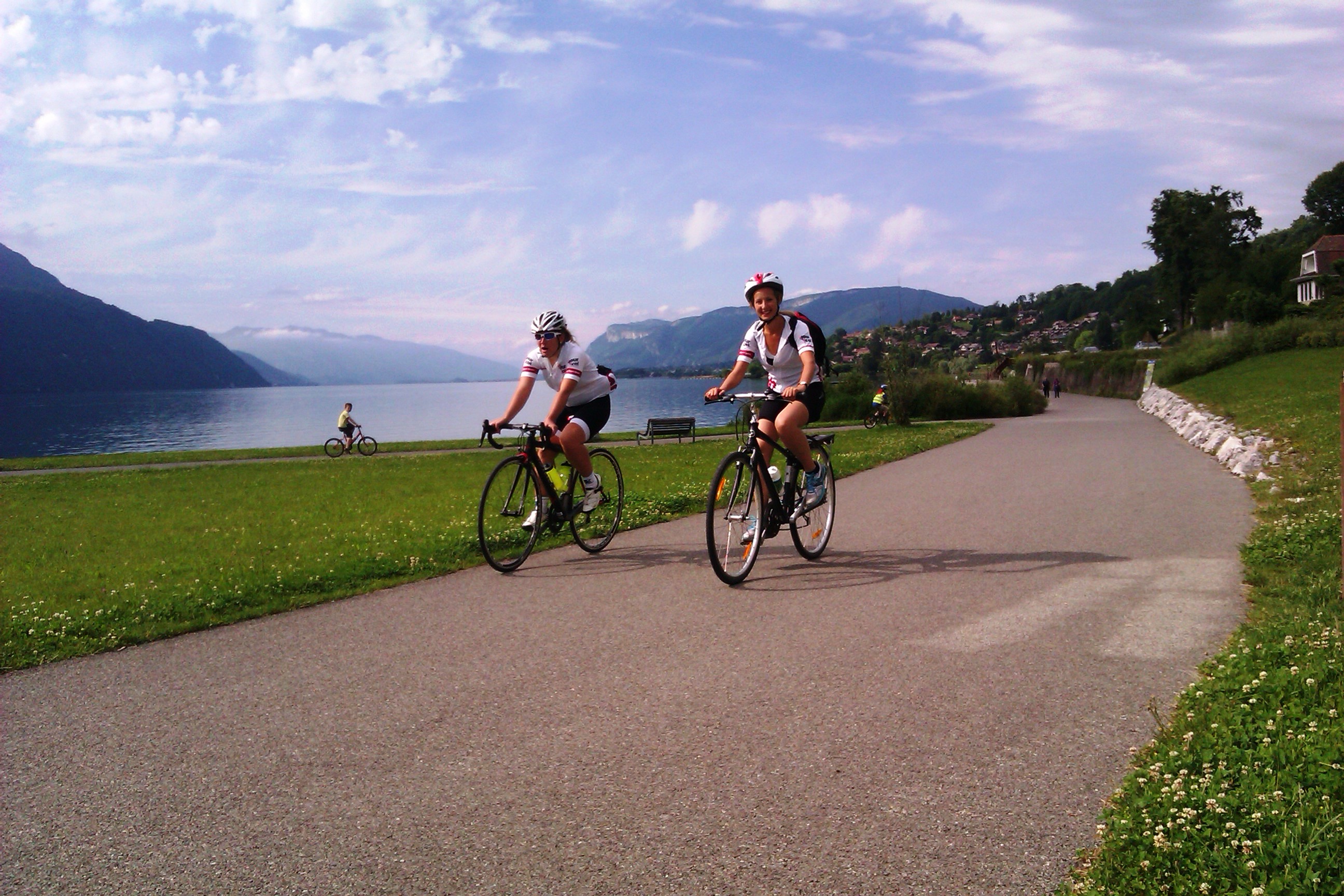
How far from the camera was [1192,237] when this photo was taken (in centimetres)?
7850

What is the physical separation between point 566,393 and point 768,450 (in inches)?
69.9

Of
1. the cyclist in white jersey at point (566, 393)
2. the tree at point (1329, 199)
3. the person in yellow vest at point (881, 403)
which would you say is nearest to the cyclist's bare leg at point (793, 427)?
the cyclist in white jersey at point (566, 393)

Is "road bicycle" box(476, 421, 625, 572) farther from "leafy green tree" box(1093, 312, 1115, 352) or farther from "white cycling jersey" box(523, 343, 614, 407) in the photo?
"leafy green tree" box(1093, 312, 1115, 352)

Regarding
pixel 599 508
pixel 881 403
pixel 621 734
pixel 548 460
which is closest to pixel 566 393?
pixel 548 460

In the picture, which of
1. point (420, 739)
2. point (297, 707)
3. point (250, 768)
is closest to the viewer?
point (250, 768)

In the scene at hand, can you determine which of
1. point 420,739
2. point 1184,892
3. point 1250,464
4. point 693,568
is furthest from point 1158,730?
point 1250,464

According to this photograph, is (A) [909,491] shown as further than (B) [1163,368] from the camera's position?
No

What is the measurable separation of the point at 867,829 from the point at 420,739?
1.91 metres

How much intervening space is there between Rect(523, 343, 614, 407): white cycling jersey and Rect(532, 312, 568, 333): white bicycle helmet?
173 millimetres

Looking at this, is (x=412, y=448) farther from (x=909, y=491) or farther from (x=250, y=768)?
(x=250, y=768)

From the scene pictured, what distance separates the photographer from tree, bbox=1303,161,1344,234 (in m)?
99.8

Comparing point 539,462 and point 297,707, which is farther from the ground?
point 539,462

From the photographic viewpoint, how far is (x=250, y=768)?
150 inches

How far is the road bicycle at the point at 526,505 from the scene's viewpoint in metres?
7.89
